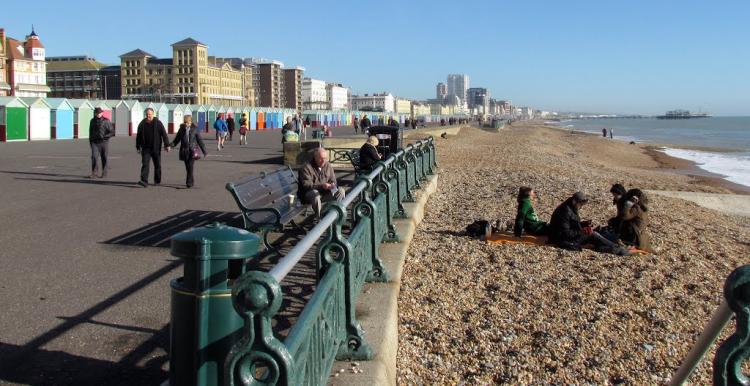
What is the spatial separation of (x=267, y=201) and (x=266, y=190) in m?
0.18

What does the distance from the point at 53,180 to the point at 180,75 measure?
13064 centimetres

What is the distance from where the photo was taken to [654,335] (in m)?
5.35

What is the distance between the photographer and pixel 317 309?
2.76 m

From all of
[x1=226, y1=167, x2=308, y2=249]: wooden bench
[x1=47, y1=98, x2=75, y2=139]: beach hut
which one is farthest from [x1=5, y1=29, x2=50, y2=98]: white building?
[x1=226, y1=167, x2=308, y2=249]: wooden bench

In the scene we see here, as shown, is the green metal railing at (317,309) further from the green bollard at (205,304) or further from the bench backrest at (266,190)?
the bench backrest at (266,190)

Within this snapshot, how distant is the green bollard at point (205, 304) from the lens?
2281 millimetres

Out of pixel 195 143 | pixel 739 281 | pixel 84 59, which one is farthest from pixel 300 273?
pixel 84 59

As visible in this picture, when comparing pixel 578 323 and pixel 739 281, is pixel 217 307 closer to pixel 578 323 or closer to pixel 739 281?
pixel 739 281

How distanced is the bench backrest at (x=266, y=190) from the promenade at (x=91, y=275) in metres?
0.67

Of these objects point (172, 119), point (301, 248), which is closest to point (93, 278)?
point (301, 248)

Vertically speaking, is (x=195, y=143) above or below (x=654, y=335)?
above

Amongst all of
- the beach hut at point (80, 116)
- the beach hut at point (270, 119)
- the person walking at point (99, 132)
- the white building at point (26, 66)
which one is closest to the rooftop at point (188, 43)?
the white building at point (26, 66)

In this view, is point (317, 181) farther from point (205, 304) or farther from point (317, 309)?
point (205, 304)

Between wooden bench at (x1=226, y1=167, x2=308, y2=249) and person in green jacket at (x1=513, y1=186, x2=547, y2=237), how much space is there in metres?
2.86
